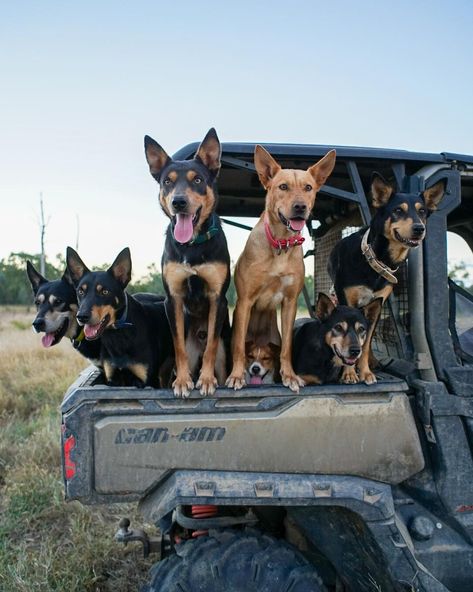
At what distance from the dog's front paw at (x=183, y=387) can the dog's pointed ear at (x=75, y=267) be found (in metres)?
1.06

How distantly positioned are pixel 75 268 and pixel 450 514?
255 cm

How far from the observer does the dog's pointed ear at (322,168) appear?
2.78 m

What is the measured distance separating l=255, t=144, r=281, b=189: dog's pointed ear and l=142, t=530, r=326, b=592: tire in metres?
1.97

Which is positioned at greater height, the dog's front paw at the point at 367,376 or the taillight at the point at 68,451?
the dog's front paw at the point at 367,376

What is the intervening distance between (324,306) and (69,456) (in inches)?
69.8

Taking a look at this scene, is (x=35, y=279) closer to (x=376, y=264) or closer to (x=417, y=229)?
(x=376, y=264)

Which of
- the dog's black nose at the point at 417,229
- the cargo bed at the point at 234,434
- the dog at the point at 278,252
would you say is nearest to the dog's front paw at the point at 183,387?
the cargo bed at the point at 234,434

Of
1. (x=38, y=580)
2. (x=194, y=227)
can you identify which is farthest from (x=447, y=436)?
(x=38, y=580)

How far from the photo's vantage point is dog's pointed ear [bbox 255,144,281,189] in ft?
9.16

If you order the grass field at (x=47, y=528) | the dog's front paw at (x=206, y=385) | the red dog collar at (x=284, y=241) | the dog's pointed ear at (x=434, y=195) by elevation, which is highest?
the dog's pointed ear at (x=434, y=195)

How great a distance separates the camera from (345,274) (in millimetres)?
3342

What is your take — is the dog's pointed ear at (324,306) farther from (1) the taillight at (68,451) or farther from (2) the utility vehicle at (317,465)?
(1) the taillight at (68,451)

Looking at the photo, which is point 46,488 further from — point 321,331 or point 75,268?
point 321,331

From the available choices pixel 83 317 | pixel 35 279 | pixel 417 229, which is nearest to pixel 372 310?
pixel 417 229
